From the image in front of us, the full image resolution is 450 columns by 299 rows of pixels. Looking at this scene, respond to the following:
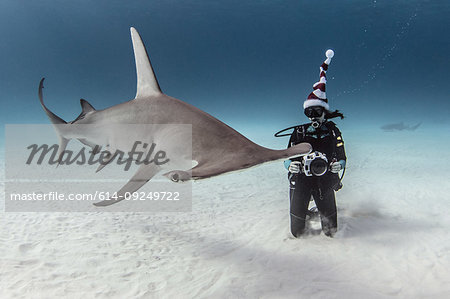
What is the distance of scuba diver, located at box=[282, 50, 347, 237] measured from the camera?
296 centimetres

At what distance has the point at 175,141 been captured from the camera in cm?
167

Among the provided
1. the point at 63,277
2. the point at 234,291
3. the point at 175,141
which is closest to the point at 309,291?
the point at 234,291

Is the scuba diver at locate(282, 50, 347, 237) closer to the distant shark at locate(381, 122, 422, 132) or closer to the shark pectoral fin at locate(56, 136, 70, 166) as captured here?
the shark pectoral fin at locate(56, 136, 70, 166)

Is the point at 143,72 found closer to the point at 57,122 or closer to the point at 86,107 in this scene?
the point at 86,107

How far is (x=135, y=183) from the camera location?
1690mm

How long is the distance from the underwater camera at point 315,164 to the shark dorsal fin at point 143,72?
185 centimetres

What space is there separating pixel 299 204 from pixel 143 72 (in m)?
2.49

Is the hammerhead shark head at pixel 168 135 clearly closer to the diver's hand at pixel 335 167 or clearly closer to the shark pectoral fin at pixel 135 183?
the shark pectoral fin at pixel 135 183

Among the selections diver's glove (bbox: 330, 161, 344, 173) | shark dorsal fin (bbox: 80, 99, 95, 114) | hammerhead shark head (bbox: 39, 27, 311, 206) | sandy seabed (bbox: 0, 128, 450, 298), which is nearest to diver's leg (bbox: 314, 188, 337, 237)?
sandy seabed (bbox: 0, 128, 450, 298)

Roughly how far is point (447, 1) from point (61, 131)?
43.4 meters

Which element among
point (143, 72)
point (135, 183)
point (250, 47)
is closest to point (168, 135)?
point (135, 183)

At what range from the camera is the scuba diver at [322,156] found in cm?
296

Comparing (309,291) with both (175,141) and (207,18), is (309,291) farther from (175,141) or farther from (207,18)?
(207,18)

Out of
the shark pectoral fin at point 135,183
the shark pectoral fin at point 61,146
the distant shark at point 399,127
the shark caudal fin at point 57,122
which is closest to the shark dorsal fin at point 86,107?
the shark caudal fin at point 57,122
